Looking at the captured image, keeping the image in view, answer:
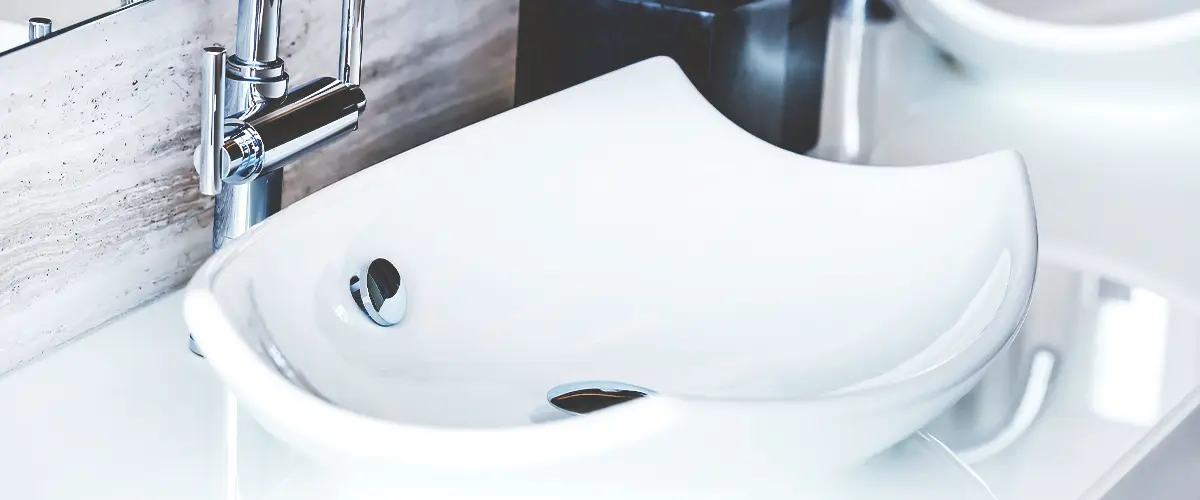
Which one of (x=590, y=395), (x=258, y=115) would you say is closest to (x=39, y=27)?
(x=258, y=115)

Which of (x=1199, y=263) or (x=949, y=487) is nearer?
(x=949, y=487)

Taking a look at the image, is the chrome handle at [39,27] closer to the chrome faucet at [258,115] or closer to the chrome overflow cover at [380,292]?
the chrome faucet at [258,115]

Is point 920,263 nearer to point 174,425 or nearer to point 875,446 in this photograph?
point 875,446

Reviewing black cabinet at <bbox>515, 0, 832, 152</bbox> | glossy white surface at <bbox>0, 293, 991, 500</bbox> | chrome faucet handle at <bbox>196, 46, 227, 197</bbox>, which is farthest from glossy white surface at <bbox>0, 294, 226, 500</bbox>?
black cabinet at <bbox>515, 0, 832, 152</bbox>

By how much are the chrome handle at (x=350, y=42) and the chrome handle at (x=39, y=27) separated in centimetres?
16

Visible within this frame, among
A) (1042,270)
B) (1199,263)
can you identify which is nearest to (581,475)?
(1042,270)

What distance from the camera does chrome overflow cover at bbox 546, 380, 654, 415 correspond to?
0.79m

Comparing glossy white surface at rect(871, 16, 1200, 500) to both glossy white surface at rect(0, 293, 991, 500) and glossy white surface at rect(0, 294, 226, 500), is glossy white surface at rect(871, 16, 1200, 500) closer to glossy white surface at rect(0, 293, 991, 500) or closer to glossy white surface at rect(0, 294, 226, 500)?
glossy white surface at rect(0, 293, 991, 500)

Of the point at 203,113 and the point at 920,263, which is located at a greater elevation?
the point at 203,113

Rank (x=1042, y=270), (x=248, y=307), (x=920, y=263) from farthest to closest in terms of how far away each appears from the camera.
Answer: (x=1042, y=270) → (x=920, y=263) → (x=248, y=307)

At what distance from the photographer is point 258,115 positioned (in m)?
0.74

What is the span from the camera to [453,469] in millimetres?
547

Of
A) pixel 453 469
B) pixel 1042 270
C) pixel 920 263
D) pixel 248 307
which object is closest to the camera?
pixel 453 469

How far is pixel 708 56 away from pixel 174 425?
1.79ft
